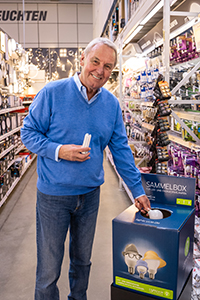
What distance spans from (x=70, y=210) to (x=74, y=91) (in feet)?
2.02

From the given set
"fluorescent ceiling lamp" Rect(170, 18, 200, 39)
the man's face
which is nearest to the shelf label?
the man's face

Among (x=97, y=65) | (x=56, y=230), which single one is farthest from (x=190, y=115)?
(x=56, y=230)

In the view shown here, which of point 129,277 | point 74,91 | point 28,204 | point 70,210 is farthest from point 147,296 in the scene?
point 28,204

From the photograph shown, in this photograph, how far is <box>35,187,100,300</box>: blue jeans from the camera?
1491 millimetres

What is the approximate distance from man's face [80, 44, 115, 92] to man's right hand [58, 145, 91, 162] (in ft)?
1.07

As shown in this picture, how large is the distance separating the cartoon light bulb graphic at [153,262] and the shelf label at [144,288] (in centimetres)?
6

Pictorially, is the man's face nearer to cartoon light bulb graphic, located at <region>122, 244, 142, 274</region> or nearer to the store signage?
cartoon light bulb graphic, located at <region>122, 244, 142, 274</region>

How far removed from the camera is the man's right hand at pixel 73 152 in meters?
1.31

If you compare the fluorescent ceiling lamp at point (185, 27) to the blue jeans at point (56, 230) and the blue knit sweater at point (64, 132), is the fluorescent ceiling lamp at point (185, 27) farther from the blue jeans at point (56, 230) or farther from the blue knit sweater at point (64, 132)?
the blue jeans at point (56, 230)

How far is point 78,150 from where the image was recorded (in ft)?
4.30

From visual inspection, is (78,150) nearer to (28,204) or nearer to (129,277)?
(129,277)

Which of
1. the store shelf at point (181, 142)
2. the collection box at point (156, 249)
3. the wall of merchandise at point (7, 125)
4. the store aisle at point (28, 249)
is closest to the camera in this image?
the collection box at point (156, 249)

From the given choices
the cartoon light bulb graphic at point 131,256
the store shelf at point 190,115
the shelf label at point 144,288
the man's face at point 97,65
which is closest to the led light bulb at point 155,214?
the cartoon light bulb graphic at point 131,256

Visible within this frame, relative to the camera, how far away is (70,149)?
1331 millimetres
